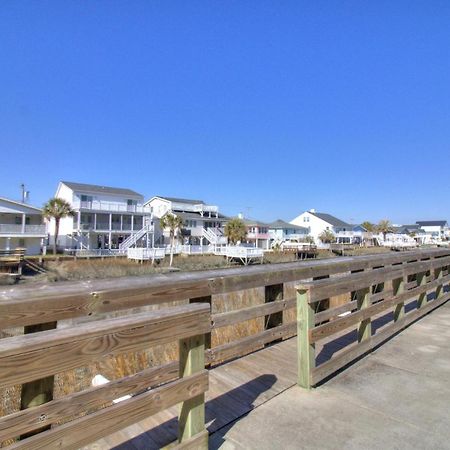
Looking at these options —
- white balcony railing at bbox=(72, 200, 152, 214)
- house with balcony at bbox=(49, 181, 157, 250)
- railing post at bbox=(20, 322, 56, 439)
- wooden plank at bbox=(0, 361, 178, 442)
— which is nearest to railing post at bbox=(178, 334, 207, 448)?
wooden plank at bbox=(0, 361, 178, 442)

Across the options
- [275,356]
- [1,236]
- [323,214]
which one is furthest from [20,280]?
[323,214]

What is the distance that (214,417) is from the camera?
2949 mm

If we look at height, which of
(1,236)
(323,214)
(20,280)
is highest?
(323,214)

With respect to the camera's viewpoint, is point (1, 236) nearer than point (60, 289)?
No

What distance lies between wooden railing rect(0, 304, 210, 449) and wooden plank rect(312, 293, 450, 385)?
5.53ft

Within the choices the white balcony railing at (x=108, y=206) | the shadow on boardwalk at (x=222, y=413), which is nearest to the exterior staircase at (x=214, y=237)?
the white balcony railing at (x=108, y=206)

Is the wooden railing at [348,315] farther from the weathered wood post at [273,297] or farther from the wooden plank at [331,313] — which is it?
the weathered wood post at [273,297]

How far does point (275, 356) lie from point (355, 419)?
143cm

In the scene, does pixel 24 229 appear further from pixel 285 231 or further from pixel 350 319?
pixel 285 231

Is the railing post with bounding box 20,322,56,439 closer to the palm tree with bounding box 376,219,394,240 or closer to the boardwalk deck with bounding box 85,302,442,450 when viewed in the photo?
the boardwalk deck with bounding box 85,302,442,450

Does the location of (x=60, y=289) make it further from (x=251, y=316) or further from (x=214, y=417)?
(x=251, y=316)

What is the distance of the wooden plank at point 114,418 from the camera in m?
1.65

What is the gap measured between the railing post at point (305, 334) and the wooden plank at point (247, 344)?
0.80m

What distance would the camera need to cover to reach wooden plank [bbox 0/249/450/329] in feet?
7.43
